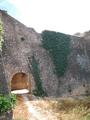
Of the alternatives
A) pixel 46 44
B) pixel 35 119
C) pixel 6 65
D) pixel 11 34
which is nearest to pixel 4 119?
pixel 35 119

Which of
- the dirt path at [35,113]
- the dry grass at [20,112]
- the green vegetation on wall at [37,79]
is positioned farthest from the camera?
the green vegetation on wall at [37,79]

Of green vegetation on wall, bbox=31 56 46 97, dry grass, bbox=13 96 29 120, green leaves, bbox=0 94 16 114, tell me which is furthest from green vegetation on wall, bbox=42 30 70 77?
green leaves, bbox=0 94 16 114

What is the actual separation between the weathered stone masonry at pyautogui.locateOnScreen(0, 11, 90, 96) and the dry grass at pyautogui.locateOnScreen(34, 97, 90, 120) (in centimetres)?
376

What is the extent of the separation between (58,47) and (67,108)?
31.2ft

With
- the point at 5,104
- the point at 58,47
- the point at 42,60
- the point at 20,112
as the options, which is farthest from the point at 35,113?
the point at 58,47

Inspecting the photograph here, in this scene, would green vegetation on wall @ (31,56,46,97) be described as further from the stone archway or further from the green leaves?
the green leaves

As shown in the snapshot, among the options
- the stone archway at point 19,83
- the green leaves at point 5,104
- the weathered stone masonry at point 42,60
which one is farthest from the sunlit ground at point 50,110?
the stone archway at point 19,83

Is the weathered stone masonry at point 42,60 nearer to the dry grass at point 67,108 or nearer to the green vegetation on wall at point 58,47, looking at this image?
the green vegetation on wall at point 58,47

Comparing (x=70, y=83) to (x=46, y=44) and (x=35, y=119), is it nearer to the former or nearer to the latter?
(x=46, y=44)

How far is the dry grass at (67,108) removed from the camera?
55.5 ft

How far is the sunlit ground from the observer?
1700 centimetres

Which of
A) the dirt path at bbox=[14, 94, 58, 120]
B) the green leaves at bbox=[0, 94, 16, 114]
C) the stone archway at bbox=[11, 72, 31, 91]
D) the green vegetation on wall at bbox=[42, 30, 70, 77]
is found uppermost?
the green vegetation on wall at bbox=[42, 30, 70, 77]

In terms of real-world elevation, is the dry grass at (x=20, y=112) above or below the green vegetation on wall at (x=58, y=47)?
below

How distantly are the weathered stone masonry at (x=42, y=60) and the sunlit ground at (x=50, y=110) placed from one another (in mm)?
3109
